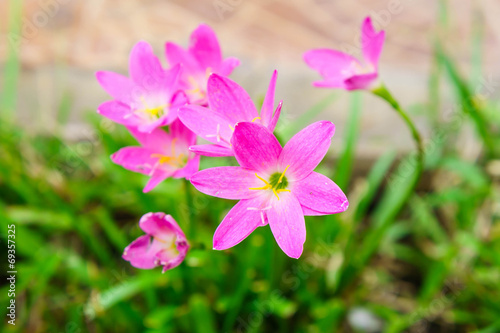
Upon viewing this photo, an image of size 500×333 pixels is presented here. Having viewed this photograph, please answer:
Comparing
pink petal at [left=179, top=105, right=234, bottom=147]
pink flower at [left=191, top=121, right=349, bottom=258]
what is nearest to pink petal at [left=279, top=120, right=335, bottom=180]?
pink flower at [left=191, top=121, right=349, bottom=258]

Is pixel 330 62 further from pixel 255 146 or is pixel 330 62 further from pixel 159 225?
pixel 159 225

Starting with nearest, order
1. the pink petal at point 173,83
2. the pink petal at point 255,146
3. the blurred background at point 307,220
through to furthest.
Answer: the pink petal at point 255,146 → the pink petal at point 173,83 → the blurred background at point 307,220

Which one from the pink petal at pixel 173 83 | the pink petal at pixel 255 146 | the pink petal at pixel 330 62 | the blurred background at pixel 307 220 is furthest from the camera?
the blurred background at pixel 307 220

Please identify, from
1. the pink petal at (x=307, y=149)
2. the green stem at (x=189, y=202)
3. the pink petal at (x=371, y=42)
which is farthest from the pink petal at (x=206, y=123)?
the pink petal at (x=371, y=42)

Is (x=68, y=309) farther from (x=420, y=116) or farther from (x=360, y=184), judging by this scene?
(x=420, y=116)

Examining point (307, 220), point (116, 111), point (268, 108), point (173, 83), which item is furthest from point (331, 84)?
point (307, 220)

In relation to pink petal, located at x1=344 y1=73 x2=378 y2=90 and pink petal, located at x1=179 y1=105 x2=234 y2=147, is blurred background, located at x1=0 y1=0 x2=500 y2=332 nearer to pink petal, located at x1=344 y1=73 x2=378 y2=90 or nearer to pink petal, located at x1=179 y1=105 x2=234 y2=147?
pink petal, located at x1=179 y1=105 x2=234 y2=147

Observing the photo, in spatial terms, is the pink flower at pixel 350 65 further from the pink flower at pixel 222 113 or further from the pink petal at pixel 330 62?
the pink flower at pixel 222 113
